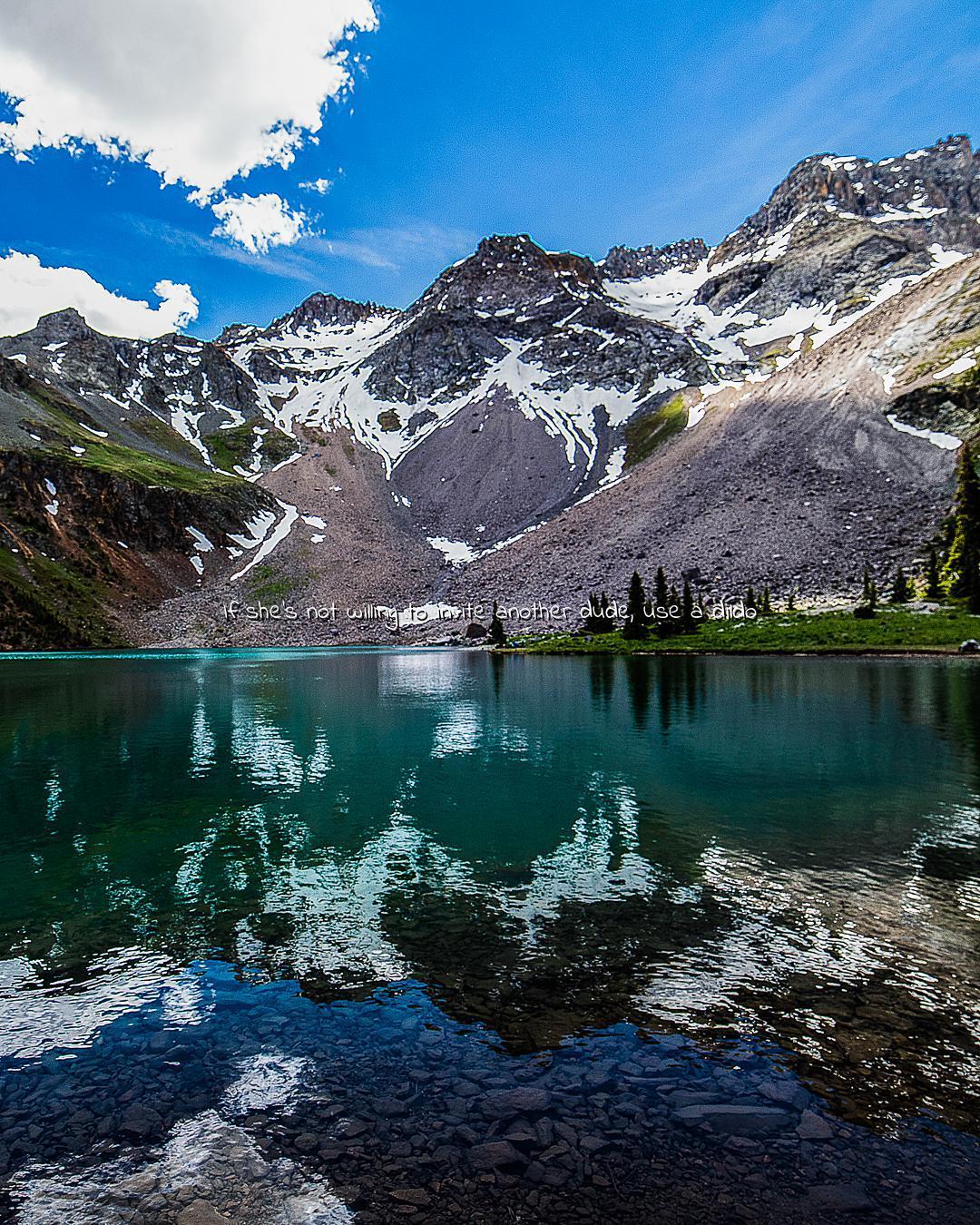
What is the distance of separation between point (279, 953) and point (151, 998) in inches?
75.1

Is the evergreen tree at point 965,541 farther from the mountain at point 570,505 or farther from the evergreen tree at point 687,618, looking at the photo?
the evergreen tree at point 687,618

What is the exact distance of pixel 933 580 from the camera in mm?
79938

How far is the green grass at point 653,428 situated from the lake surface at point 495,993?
512 ft

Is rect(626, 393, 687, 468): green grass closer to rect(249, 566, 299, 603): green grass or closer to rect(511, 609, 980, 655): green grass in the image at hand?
rect(249, 566, 299, 603): green grass

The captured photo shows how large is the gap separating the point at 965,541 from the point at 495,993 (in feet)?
292

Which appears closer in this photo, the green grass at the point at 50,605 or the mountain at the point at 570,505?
the mountain at the point at 570,505

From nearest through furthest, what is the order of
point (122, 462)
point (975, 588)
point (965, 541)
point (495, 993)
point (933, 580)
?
point (495, 993), point (975, 588), point (965, 541), point (933, 580), point (122, 462)

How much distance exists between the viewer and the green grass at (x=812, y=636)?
64062 mm

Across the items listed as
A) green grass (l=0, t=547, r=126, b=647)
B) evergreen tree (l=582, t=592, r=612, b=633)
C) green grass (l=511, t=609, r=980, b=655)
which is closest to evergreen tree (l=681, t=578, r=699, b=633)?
green grass (l=511, t=609, r=980, b=655)

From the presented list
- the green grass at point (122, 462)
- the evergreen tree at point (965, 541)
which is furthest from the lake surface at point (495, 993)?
the green grass at point (122, 462)

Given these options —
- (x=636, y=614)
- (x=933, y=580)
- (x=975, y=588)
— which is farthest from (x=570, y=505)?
(x=975, y=588)

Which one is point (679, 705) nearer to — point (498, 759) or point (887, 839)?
point (498, 759)

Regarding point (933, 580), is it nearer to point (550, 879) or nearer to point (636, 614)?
point (636, 614)

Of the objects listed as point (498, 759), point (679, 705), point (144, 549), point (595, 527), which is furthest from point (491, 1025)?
point (144, 549)
